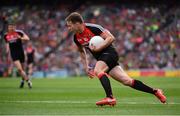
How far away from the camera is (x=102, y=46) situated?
487 inches

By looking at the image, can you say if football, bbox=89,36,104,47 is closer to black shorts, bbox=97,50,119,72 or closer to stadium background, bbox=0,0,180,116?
black shorts, bbox=97,50,119,72

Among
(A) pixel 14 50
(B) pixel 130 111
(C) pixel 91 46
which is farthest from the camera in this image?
(A) pixel 14 50

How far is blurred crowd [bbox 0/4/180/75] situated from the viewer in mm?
42594

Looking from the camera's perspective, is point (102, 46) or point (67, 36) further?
point (67, 36)

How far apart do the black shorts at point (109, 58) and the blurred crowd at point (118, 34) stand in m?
29.4

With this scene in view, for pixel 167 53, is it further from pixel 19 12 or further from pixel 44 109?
pixel 44 109

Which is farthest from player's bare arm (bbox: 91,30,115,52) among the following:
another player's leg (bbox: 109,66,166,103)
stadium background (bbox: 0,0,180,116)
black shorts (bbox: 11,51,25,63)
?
stadium background (bbox: 0,0,180,116)

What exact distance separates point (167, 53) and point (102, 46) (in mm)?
30324

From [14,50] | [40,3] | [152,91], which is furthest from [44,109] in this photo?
[40,3]

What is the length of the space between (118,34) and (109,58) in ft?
104

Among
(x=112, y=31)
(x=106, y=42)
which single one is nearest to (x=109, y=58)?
(x=106, y=42)

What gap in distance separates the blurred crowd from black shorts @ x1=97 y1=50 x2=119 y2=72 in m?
29.4

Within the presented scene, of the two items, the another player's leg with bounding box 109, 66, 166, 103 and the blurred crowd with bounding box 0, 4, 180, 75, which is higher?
the blurred crowd with bounding box 0, 4, 180, 75

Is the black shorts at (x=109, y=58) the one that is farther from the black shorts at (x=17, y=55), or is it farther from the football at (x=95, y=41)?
the black shorts at (x=17, y=55)
